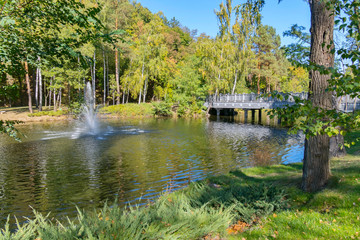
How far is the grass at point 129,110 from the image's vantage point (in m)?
36.1

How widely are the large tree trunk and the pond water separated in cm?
385

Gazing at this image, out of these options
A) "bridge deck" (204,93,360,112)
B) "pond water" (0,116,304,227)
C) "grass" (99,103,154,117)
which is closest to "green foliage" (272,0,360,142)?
"pond water" (0,116,304,227)

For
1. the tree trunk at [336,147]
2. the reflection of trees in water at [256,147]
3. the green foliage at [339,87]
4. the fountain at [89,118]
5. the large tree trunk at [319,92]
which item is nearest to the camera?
the green foliage at [339,87]

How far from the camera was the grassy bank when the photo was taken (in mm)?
3750

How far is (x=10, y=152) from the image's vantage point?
46.8 ft

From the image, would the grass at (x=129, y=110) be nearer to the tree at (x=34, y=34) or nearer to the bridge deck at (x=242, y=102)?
the bridge deck at (x=242, y=102)

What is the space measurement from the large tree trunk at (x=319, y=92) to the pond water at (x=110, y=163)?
3.85 m

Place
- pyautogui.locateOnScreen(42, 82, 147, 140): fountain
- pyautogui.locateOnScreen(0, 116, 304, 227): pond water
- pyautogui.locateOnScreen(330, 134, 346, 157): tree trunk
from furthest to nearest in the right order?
pyautogui.locateOnScreen(42, 82, 147, 140): fountain
pyautogui.locateOnScreen(330, 134, 346, 157): tree trunk
pyautogui.locateOnScreen(0, 116, 304, 227): pond water

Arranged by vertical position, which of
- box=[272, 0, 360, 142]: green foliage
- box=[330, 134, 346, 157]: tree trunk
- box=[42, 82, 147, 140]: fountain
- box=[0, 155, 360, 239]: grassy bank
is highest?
box=[272, 0, 360, 142]: green foliage

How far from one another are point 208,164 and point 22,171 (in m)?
8.35

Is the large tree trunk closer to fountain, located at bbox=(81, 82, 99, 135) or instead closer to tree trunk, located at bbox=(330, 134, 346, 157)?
tree trunk, located at bbox=(330, 134, 346, 157)

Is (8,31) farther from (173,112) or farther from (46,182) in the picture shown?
(173,112)

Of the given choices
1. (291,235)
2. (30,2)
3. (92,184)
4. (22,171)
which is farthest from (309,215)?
(22,171)

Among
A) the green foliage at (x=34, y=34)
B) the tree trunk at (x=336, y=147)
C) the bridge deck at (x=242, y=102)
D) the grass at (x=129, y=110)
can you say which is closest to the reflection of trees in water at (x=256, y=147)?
the tree trunk at (x=336, y=147)
